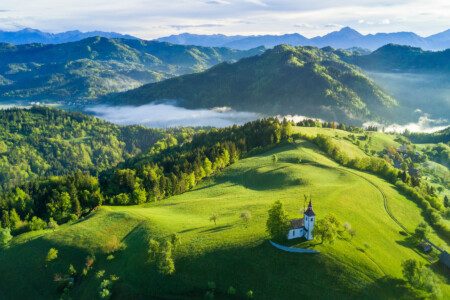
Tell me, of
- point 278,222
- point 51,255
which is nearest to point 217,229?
point 278,222

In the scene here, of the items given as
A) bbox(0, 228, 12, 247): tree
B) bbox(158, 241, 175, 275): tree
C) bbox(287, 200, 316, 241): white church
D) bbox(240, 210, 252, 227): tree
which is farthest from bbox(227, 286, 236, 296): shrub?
bbox(0, 228, 12, 247): tree

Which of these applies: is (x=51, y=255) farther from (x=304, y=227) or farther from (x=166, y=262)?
(x=304, y=227)

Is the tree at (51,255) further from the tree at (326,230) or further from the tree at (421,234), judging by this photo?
the tree at (421,234)

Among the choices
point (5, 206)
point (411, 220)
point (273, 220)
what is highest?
point (273, 220)

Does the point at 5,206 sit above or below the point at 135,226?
below

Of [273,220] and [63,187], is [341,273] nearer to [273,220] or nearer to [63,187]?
[273,220]

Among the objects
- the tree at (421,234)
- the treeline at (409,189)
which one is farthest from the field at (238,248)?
the treeline at (409,189)

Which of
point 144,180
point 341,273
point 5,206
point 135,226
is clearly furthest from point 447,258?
point 5,206
